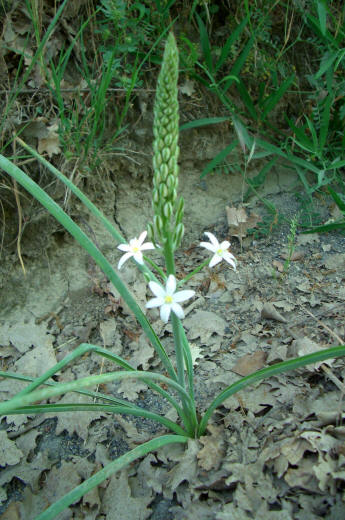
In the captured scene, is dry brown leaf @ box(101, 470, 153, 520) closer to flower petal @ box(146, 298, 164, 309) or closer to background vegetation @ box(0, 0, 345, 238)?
flower petal @ box(146, 298, 164, 309)

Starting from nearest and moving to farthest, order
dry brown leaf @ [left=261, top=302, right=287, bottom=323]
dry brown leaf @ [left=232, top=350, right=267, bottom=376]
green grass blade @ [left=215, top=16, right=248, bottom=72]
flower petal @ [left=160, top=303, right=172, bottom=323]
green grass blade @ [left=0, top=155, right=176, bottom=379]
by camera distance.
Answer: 1. flower petal @ [left=160, top=303, right=172, bottom=323]
2. green grass blade @ [left=0, top=155, right=176, bottom=379]
3. dry brown leaf @ [left=232, top=350, right=267, bottom=376]
4. dry brown leaf @ [left=261, top=302, right=287, bottom=323]
5. green grass blade @ [left=215, top=16, right=248, bottom=72]

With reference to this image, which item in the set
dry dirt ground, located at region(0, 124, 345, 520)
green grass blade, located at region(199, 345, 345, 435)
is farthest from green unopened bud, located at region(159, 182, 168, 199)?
dry dirt ground, located at region(0, 124, 345, 520)


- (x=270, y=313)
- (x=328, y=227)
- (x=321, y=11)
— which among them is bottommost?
(x=270, y=313)

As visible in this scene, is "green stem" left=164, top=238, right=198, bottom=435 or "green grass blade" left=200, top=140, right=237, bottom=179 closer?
"green stem" left=164, top=238, right=198, bottom=435

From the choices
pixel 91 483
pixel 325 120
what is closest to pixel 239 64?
pixel 325 120

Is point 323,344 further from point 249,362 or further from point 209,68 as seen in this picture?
point 209,68

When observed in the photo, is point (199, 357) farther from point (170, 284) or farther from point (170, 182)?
point (170, 182)

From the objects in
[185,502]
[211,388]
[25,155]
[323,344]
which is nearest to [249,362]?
[211,388]
